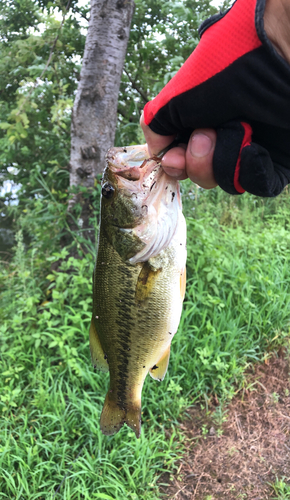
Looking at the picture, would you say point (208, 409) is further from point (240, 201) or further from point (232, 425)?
point (240, 201)

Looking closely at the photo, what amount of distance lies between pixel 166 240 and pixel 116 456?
1.71 metres

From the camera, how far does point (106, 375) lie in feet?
8.16

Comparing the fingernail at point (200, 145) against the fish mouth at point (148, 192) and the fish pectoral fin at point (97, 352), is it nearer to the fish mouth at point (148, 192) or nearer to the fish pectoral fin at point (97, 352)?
the fish mouth at point (148, 192)

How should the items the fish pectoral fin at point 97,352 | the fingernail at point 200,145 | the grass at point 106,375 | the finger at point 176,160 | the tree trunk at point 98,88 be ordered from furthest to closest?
the tree trunk at point 98,88
the grass at point 106,375
the fish pectoral fin at point 97,352
the finger at point 176,160
the fingernail at point 200,145

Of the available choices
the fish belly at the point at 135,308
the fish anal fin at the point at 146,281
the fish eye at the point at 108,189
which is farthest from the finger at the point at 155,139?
the fish anal fin at the point at 146,281

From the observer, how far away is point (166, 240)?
4.29ft

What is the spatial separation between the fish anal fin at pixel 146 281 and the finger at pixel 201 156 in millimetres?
434

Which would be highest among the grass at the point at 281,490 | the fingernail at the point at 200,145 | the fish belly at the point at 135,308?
the fingernail at the point at 200,145

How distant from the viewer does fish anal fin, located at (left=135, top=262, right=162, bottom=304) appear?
4.39 feet

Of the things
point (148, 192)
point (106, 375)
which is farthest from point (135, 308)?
point (106, 375)

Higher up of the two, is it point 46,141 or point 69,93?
point 69,93

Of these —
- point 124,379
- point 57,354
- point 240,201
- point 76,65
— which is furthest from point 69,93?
point 124,379

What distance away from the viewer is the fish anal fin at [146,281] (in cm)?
134

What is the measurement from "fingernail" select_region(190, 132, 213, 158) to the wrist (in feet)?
0.97
